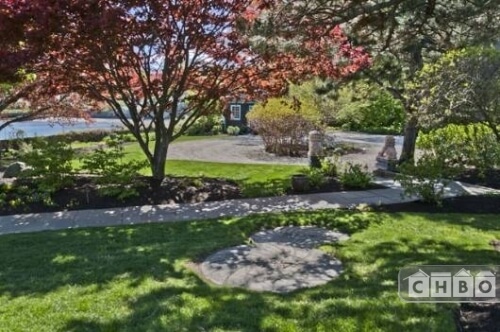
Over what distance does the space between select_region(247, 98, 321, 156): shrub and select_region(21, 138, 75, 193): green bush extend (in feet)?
25.5

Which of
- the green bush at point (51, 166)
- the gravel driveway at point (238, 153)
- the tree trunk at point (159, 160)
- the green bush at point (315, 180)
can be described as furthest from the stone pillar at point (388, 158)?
the green bush at point (51, 166)

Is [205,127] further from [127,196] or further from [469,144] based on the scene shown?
[127,196]

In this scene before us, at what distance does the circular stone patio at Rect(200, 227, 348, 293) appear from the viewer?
12.7 ft

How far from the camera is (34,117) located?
14109 mm

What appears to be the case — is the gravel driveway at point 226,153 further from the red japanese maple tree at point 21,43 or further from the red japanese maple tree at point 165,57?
the red japanese maple tree at point 21,43

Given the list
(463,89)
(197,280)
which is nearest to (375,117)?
(463,89)

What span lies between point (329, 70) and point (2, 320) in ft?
22.1

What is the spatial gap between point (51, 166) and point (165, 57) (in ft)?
8.72

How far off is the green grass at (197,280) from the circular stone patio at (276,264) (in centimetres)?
15

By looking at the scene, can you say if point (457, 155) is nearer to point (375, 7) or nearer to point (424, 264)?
point (375, 7)

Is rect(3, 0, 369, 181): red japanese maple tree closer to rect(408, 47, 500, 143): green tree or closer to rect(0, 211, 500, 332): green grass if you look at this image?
rect(408, 47, 500, 143): green tree

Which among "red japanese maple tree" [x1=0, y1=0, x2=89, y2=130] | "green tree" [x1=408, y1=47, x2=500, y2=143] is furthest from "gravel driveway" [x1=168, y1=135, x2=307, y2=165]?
"red japanese maple tree" [x1=0, y1=0, x2=89, y2=130]

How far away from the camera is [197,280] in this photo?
12.8 ft

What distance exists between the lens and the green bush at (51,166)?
771 centimetres
